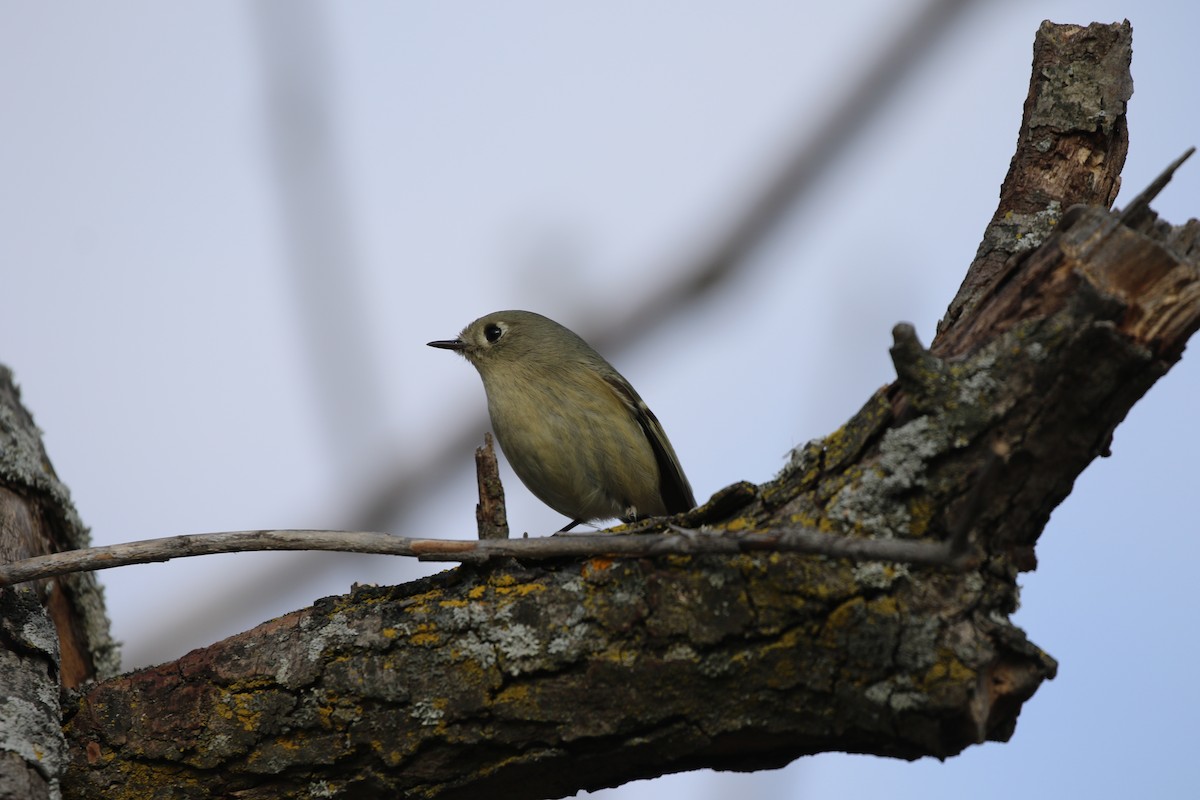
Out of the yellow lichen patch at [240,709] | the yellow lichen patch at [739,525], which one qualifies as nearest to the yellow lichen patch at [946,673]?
the yellow lichen patch at [739,525]

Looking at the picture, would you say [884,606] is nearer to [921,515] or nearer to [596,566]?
[921,515]

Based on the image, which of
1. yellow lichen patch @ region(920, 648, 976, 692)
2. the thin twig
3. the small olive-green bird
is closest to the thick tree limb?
the thin twig

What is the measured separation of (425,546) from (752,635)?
2.73 feet

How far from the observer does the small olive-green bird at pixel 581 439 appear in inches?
201

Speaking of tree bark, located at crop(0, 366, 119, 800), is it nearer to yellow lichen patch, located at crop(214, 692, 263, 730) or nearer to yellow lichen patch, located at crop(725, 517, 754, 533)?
yellow lichen patch, located at crop(214, 692, 263, 730)

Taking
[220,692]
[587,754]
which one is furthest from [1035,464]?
[220,692]

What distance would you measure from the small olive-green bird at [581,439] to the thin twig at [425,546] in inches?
80.2

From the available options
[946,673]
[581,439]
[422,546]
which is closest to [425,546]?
[422,546]

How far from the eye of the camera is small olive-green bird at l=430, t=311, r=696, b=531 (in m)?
5.12

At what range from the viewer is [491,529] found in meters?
3.00

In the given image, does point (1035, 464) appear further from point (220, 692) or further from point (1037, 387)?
point (220, 692)

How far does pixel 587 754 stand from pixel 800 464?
0.87 meters

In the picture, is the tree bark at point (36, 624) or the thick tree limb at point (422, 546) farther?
the tree bark at point (36, 624)

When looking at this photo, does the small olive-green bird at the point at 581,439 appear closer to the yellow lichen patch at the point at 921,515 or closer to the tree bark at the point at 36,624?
the tree bark at the point at 36,624
